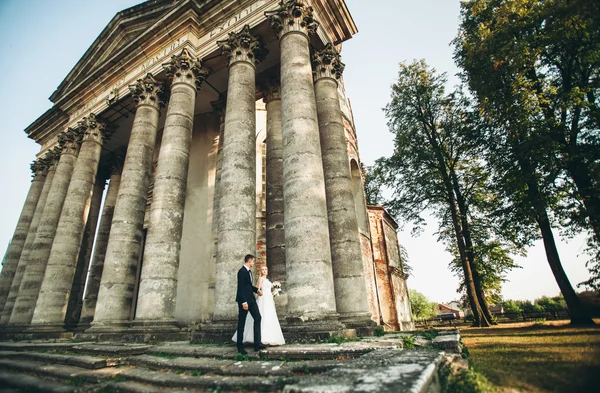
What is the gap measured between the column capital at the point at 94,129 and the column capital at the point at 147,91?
3.59 metres

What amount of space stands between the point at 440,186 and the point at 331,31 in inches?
434

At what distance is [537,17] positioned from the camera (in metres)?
10.9

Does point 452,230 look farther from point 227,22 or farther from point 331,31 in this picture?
point 227,22

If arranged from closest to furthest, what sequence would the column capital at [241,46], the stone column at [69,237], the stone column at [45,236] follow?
1. the column capital at [241,46]
2. the stone column at [69,237]
3. the stone column at [45,236]

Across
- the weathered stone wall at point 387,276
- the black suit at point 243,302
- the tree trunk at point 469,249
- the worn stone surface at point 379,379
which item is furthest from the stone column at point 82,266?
the tree trunk at point 469,249

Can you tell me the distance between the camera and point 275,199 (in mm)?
10359

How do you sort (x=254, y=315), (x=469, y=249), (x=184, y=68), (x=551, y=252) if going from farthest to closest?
(x=469, y=249), (x=551, y=252), (x=184, y=68), (x=254, y=315)

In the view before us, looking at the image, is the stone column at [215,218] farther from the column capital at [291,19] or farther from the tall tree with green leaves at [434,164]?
the tall tree with green leaves at [434,164]

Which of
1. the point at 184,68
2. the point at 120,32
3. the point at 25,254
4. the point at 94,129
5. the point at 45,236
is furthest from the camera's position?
the point at 120,32

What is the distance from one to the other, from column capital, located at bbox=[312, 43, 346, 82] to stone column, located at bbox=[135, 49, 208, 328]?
14.4 feet

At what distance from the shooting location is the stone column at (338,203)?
799 cm

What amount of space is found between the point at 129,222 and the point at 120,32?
36.3 ft

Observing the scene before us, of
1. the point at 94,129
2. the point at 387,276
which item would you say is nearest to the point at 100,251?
the point at 94,129

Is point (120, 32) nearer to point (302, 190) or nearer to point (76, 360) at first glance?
point (302, 190)
